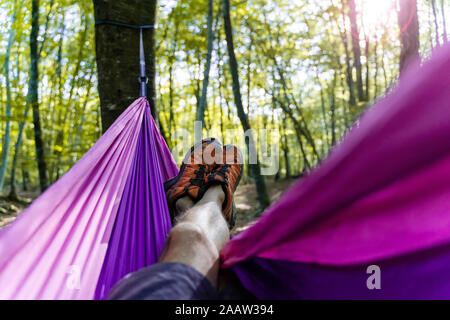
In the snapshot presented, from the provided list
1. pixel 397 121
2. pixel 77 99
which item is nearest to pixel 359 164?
pixel 397 121

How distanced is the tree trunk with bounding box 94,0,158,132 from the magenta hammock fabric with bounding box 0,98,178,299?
0.22 metres

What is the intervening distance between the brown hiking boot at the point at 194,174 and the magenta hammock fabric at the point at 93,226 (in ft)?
0.40

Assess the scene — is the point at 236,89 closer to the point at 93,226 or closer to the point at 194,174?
the point at 194,174

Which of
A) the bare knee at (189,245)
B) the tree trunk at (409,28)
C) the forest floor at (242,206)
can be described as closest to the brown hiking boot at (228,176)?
the bare knee at (189,245)

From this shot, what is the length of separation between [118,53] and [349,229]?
132cm

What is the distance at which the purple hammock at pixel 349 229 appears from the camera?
1.95ft

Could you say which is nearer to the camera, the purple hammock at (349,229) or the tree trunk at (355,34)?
the purple hammock at (349,229)

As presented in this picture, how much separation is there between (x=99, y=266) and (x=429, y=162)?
0.80 m

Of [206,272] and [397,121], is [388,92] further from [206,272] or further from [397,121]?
[206,272]

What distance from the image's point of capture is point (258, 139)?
41.4ft

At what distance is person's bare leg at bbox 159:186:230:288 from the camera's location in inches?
28.9

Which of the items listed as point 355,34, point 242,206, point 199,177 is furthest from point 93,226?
point 355,34

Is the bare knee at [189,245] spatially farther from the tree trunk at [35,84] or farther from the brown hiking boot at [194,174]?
the tree trunk at [35,84]

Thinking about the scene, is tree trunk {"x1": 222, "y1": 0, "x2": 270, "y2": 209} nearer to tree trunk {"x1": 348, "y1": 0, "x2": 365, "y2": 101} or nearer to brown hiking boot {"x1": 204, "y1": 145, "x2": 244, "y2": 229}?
tree trunk {"x1": 348, "y1": 0, "x2": 365, "y2": 101}
